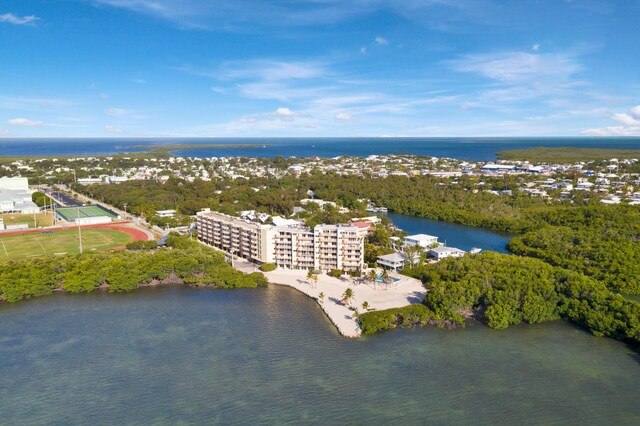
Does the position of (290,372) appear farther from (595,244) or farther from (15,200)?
(15,200)

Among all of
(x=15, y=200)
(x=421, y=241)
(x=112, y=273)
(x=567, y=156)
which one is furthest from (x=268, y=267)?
(x=567, y=156)

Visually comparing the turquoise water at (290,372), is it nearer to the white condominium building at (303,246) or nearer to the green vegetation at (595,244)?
the white condominium building at (303,246)

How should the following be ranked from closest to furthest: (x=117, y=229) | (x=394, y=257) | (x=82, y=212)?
(x=394, y=257)
(x=117, y=229)
(x=82, y=212)

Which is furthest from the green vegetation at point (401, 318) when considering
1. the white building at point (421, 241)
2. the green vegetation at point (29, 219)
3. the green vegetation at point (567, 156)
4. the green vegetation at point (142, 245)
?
the green vegetation at point (567, 156)

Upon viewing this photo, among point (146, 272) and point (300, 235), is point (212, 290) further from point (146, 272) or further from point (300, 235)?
point (300, 235)

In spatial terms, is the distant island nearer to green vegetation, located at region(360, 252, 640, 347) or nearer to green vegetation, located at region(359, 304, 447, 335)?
green vegetation, located at region(360, 252, 640, 347)
